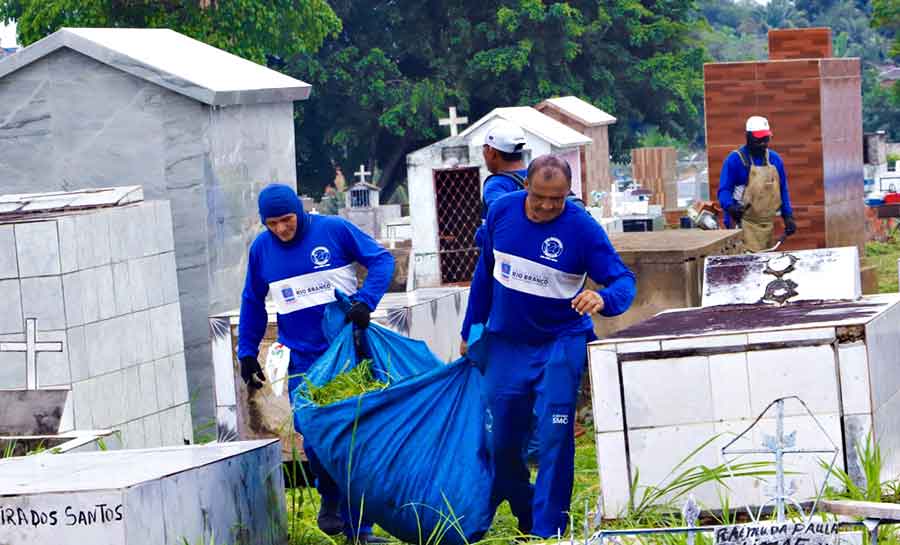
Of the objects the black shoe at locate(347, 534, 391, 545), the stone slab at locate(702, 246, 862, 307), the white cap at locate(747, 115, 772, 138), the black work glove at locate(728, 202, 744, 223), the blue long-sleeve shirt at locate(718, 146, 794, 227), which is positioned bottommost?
the black shoe at locate(347, 534, 391, 545)

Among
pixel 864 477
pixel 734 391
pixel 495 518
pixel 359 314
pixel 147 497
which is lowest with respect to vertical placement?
pixel 495 518

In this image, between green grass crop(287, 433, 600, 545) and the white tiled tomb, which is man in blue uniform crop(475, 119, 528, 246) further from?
the white tiled tomb

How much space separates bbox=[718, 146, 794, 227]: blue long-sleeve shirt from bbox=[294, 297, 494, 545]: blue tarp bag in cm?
589

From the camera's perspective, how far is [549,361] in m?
6.75

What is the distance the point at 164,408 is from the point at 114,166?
1.90 metres

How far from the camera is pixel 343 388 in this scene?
7.20 meters

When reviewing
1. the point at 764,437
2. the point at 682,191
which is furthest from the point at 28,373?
the point at 682,191

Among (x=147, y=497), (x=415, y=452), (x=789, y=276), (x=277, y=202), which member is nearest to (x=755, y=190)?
(x=789, y=276)

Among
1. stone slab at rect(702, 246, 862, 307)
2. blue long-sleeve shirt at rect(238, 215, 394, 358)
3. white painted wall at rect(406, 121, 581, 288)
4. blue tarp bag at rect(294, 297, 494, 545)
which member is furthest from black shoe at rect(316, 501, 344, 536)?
white painted wall at rect(406, 121, 581, 288)

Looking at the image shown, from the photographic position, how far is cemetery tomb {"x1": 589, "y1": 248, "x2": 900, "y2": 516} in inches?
237

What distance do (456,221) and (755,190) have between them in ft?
29.5

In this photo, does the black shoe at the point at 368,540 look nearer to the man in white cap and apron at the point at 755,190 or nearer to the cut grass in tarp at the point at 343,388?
the cut grass in tarp at the point at 343,388

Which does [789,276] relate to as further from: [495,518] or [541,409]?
[495,518]

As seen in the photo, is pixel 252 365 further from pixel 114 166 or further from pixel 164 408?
pixel 114 166
